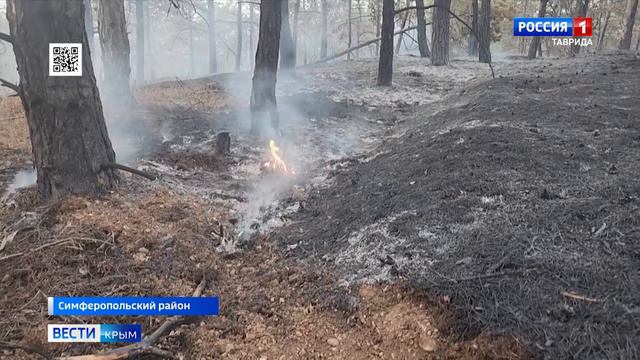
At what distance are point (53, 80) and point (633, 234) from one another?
5.16m

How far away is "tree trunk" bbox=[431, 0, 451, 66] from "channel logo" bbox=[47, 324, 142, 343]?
1463cm

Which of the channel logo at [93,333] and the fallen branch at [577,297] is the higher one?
the fallen branch at [577,297]

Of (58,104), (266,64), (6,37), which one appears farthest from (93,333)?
(266,64)

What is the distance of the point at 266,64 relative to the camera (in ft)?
27.8

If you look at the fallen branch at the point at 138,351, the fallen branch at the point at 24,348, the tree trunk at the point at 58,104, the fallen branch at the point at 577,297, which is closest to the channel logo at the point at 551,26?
the tree trunk at the point at 58,104

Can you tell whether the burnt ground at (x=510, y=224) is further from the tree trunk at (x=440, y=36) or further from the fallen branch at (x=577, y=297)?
the tree trunk at (x=440, y=36)

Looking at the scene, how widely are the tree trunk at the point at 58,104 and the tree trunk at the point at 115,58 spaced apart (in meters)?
5.42

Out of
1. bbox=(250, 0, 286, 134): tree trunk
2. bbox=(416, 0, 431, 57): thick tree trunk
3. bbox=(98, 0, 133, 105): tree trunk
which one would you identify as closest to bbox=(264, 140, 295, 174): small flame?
bbox=(250, 0, 286, 134): tree trunk

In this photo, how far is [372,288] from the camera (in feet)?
11.3

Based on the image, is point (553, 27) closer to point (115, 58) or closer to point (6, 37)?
point (115, 58)

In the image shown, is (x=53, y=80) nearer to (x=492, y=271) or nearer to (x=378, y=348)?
(x=378, y=348)

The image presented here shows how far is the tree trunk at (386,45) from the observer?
1246 cm

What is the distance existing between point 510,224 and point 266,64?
19.4 feet

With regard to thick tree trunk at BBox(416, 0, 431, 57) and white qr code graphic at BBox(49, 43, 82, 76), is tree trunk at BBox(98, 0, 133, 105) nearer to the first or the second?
white qr code graphic at BBox(49, 43, 82, 76)
